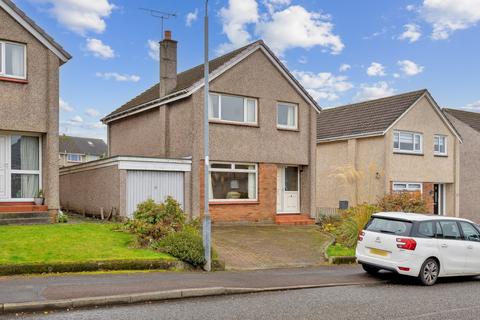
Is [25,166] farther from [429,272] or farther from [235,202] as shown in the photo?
[429,272]

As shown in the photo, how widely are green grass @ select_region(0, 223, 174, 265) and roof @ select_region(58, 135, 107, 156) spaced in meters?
60.8

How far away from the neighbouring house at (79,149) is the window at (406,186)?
53358 millimetres

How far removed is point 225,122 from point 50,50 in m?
6.80

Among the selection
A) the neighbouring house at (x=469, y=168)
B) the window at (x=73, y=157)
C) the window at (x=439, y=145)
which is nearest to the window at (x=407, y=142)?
the window at (x=439, y=145)

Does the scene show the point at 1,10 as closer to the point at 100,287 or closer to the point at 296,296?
the point at 100,287

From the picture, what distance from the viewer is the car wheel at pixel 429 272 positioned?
433 inches

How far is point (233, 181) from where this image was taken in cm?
1995

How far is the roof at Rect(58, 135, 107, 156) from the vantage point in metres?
73.1

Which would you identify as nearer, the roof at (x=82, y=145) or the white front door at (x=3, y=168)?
the white front door at (x=3, y=168)

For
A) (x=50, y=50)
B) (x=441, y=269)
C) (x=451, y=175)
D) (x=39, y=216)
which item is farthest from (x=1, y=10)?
(x=451, y=175)

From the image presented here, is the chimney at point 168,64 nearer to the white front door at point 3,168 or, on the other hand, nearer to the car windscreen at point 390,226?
the white front door at point 3,168

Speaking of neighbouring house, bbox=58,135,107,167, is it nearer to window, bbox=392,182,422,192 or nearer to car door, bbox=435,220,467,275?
window, bbox=392,182,422,192

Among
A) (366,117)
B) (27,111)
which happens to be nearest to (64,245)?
(27,111)

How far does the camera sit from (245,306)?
8.35 m
